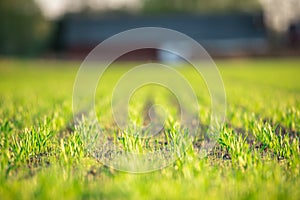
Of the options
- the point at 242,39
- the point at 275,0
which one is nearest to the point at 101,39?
the point at 242,39

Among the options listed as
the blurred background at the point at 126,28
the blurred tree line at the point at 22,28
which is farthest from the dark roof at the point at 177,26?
the blurred tree line at the point at 22,28

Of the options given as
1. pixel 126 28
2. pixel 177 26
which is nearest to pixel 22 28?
pixel 126 28

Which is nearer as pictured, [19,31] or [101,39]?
[101,39]

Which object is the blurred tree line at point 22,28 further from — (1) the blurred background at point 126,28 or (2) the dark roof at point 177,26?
(2) the dark roof at point 177,26

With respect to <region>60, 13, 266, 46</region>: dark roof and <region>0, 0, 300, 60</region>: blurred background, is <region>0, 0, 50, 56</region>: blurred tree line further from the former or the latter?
<region>60, 13, 266, 46</region>: dark roof

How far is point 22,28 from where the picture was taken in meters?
38.7

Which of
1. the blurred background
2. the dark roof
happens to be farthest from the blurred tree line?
the dark roof

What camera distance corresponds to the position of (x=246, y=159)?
3.02m

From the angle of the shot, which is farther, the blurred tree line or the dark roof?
the blurred tree line

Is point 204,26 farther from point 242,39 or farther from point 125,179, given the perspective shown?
point 125,179

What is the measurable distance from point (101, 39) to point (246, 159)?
34359 millimetres

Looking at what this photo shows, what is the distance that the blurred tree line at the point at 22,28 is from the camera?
124 feet

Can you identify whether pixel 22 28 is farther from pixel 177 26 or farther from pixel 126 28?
pixel 177 26

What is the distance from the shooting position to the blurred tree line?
37656 mm
